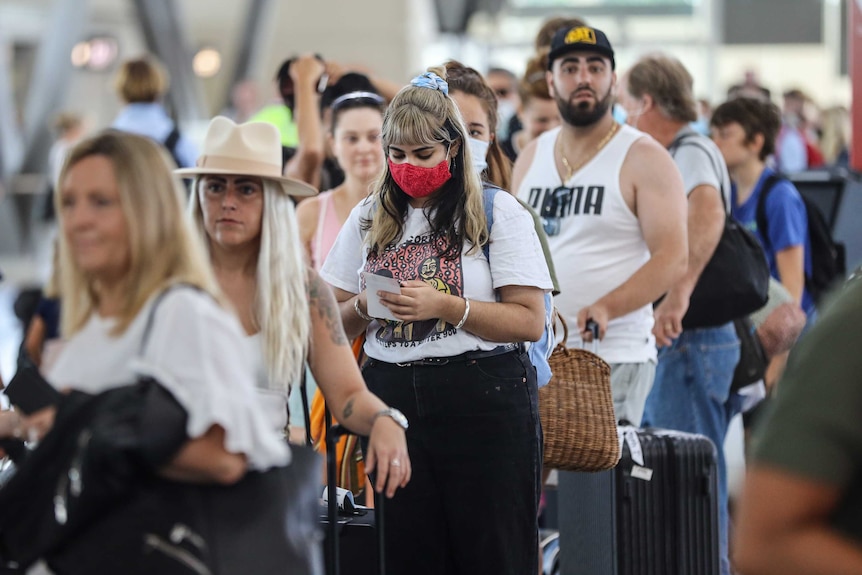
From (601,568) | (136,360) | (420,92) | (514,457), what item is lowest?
(601,568)

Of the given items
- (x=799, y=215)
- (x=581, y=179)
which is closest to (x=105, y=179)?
(x=581, y=179)

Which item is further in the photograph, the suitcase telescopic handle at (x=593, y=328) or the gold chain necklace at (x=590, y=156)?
the gold chain necklace at (x=590, y=156)

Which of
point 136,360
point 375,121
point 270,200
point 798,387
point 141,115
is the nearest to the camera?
point 798,387

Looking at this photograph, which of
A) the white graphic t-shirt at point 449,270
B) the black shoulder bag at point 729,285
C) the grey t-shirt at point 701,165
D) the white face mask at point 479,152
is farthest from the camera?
the grey t-shirt at point 701,165

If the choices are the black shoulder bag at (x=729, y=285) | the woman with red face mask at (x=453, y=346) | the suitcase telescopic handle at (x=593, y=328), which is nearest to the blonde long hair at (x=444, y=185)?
the woman with red face mask at (x=453, y=346)

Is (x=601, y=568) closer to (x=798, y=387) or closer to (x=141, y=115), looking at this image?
(x=798, y=387)

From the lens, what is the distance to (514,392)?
323cm

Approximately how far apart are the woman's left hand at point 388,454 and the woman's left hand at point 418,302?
0.48m

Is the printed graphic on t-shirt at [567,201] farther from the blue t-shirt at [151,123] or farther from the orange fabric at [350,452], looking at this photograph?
the blue t-shirt at [151,123]

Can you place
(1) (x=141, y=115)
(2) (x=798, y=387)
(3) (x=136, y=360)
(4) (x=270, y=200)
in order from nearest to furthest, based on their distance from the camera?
(2) (x=798, y=387), (3) (x=136, y=360), (4) (x=270, y=200), (1) (x=141, y=115)

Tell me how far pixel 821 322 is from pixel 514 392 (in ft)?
5.59

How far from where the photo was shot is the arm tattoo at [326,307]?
9.05 feet

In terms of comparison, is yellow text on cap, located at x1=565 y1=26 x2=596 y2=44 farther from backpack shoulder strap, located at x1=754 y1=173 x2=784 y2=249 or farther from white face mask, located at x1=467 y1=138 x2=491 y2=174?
backpack shoulder strap, located at x1=754 y1=173 x2=784 y2=249

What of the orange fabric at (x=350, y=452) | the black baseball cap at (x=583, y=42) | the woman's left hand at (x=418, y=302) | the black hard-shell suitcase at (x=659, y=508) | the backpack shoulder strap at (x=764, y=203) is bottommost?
the black hard-shell suitcase at (x=659, y=508)
